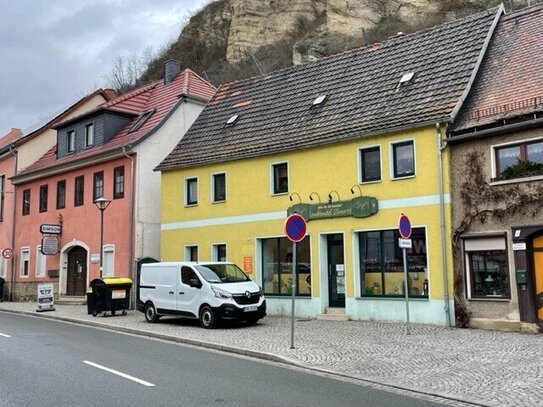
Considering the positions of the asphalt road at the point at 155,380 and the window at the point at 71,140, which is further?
the window at the point at 71,140

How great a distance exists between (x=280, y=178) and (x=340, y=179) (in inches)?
106

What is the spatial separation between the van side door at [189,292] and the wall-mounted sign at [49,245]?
13.6 meters

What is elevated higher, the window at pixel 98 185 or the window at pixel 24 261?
the window at pixel 98 185

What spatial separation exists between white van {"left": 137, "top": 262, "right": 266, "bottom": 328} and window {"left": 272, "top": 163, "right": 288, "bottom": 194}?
366 cm

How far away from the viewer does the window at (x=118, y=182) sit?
2594cm

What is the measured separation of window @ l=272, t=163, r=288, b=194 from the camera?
20.2m

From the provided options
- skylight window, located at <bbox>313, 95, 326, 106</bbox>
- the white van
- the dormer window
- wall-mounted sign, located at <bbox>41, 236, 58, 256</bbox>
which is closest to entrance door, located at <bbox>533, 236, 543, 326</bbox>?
the white van

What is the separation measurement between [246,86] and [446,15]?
4724 centimetres

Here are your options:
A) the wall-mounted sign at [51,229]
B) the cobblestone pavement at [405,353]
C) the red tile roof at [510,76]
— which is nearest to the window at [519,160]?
the red tile roof at [510,76]

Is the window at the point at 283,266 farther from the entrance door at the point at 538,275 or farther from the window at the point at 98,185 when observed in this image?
the window at the point at 98,185

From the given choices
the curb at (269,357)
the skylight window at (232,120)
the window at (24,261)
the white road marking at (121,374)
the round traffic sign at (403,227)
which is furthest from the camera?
the window at (24,261)

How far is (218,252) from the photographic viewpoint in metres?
22.3

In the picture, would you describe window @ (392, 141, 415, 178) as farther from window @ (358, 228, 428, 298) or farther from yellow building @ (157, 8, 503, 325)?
window @ (358, 228, 428, 298)

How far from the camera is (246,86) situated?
25.3 m
